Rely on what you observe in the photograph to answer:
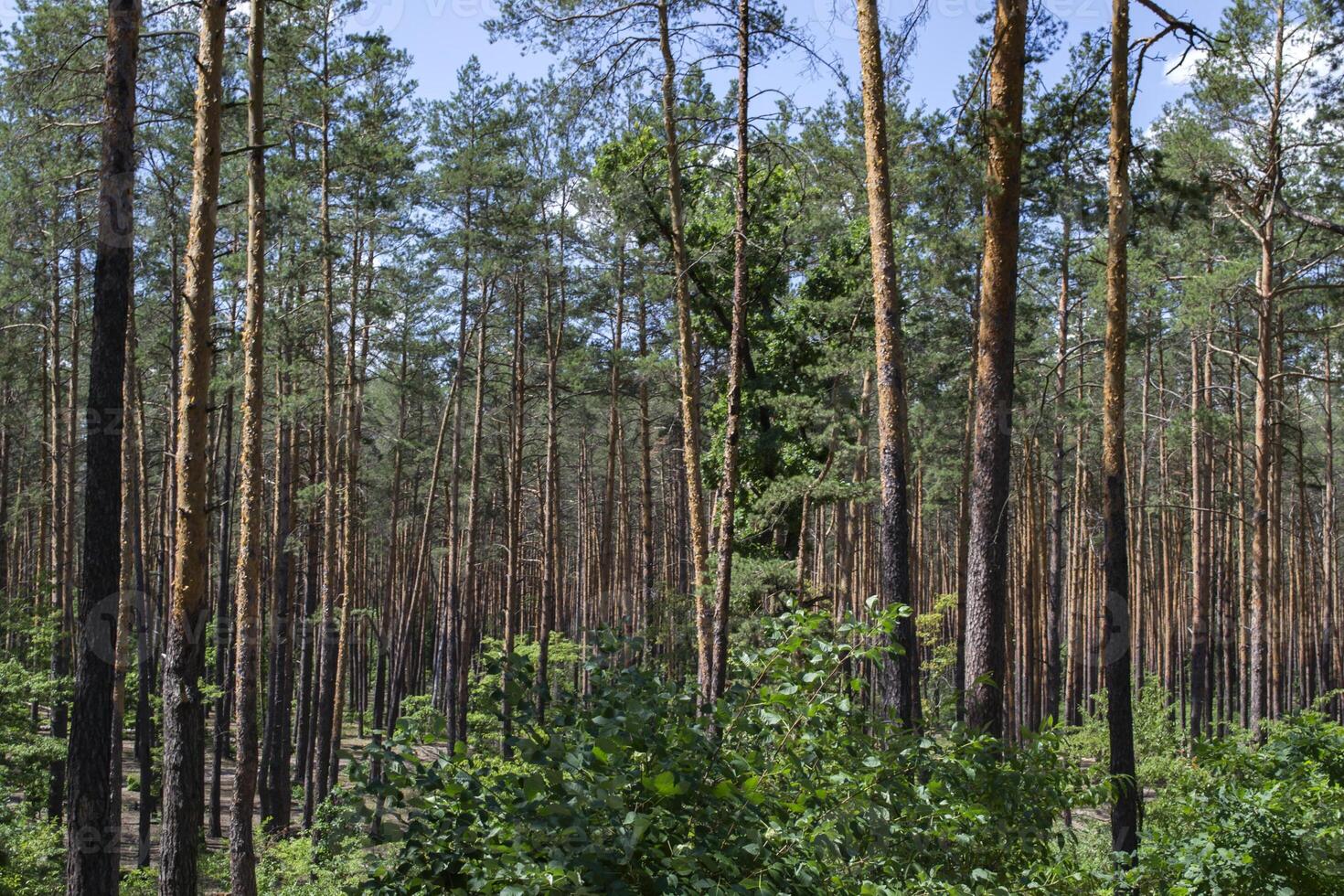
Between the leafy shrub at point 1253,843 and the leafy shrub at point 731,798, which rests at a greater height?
the leafy shrub at point 731,798

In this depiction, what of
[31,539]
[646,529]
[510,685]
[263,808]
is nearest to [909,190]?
[646,529]

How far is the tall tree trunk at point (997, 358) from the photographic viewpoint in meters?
7.72

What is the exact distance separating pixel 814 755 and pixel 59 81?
1043 cm

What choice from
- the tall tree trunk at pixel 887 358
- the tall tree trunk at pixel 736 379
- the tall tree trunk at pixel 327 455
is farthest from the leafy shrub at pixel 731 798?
the tall tree trunk at pixel 327 455

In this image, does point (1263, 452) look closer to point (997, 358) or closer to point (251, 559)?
point (997, 358)

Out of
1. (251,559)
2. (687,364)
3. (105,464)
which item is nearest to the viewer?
(105,464)

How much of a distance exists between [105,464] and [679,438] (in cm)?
2565

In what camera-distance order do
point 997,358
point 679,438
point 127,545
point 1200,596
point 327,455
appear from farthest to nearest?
point 679,438 < point 1200,596 < point 327,455 < point 127,545 < point 997,358

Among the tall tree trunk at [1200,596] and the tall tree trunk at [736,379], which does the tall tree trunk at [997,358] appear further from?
the tall tree trunk at [1200,596]

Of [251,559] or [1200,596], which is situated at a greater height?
[251,559]

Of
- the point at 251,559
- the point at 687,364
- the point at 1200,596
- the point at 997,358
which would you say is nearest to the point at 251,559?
the point at 251,559

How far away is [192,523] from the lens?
872 centimetres

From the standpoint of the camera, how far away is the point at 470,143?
2078 centimetres

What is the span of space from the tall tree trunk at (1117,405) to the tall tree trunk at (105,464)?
29.5ft
